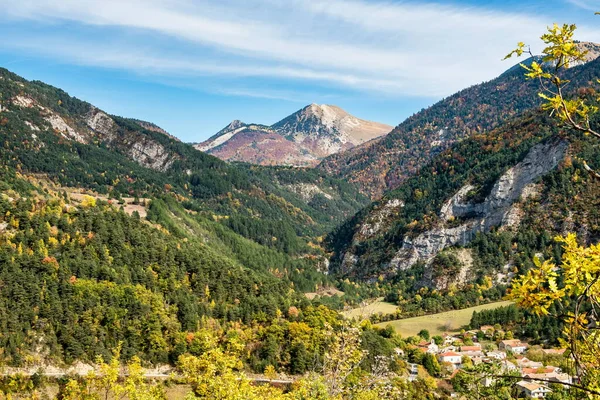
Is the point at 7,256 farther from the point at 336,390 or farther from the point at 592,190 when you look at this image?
the point at 592,190

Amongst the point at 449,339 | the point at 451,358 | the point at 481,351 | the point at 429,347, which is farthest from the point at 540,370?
the point at 449,339

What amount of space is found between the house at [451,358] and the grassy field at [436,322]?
957 inches

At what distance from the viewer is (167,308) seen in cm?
11300

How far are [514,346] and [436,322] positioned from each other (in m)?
35.0

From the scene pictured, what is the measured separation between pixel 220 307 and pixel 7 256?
172 ft

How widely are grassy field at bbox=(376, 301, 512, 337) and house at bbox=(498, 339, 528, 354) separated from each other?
71.1 feet

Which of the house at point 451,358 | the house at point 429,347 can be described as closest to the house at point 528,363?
the house at point 451,358

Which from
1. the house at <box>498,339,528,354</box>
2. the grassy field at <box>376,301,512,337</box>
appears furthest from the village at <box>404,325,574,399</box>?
the grassy field at <box>376,301,512,337</box>

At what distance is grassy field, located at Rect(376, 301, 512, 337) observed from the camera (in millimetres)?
140625

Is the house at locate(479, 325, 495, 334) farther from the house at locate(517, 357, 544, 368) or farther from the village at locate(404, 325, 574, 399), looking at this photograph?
the house at locate(517, 357, 544, 368)

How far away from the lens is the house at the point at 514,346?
11477 centimetres

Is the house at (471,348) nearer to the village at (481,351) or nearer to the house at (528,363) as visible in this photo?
the village at (481,351)

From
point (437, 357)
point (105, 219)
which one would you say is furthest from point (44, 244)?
point (437, 357)

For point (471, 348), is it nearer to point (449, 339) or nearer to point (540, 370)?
point (449, 339)
